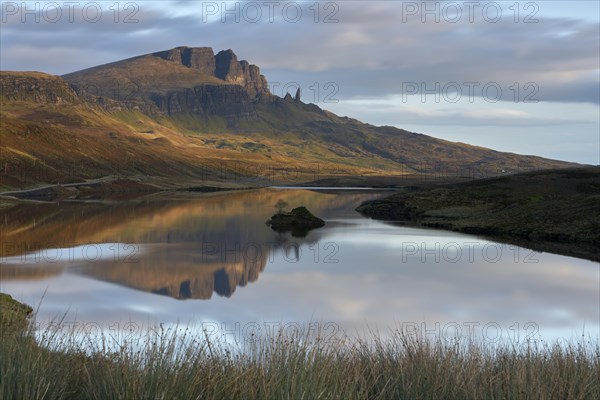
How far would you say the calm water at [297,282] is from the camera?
97.1 ft

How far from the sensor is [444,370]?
1217cm

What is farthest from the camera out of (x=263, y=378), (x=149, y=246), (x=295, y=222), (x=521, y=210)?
(x=295, y=222)

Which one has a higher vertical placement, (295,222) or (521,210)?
(521,210)

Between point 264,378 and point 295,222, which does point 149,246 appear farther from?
point 264,378

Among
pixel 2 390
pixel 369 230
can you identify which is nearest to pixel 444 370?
pixel 2 390

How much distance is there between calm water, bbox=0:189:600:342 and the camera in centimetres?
2961

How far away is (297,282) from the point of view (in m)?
43.0

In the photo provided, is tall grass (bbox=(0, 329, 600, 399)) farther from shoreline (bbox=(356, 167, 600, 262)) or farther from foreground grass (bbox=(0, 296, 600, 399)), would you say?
shoreline (bbox=(356, 167, 600, 262))

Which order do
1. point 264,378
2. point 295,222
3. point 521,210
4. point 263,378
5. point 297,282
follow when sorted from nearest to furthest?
point 263,378 < point 264,378 < point 297,282 < point 521,210 < point 295,222

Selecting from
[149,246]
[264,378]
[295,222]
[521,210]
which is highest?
[521,210]

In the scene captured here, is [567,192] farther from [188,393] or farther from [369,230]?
[188,393]

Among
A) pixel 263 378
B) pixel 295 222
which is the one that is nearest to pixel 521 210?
pixel 295 222

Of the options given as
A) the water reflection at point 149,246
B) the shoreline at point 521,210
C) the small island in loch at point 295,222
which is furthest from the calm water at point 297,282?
the shoreline at point 521,210

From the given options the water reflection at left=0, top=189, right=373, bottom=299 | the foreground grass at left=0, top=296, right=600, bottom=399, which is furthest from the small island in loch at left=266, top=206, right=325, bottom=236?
the foreground grass at left=0, top=296, right=600, bottom=399
